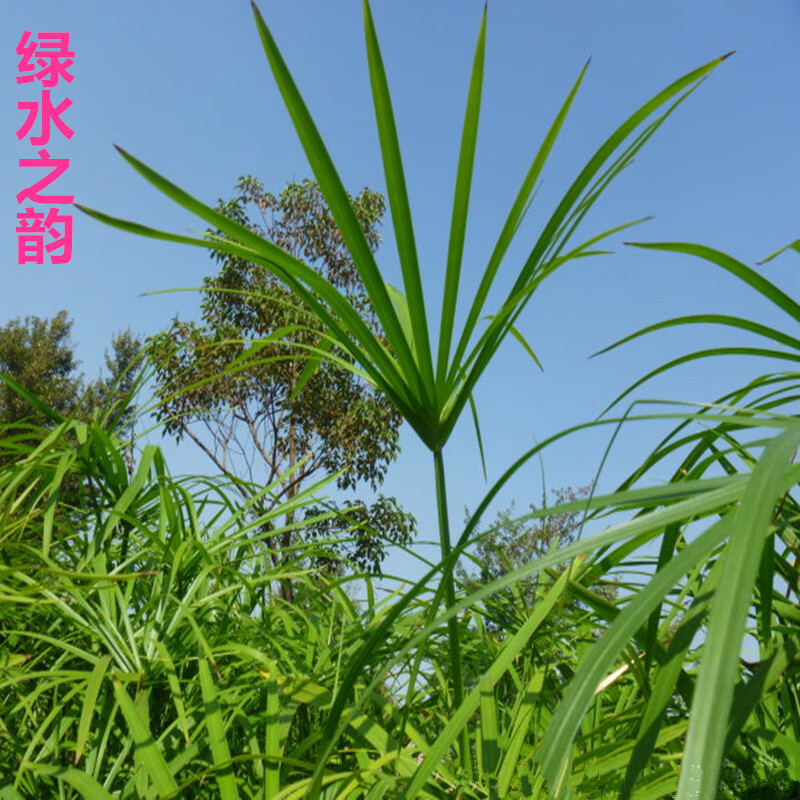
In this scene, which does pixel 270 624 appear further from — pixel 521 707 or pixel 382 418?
pixel 382 418

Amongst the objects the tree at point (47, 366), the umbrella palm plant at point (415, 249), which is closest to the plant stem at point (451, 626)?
the umbrella palm plant at point (415, 249)

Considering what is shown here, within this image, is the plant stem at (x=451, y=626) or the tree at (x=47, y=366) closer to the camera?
the plant stem at (x=451, y=626)

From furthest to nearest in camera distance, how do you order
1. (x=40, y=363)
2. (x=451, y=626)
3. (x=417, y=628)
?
(x=40, y=363)
(x=417, y=628)
(x=451, y=626)

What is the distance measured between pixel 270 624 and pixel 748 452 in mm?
713

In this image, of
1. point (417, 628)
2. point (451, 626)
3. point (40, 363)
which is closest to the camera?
point (451, 626)

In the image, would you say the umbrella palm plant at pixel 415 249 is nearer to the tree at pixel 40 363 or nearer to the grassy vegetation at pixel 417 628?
the grassy vegetation at pixel 417 628

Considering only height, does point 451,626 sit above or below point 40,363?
below

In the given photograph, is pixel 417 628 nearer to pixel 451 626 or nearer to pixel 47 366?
pixel 451 626

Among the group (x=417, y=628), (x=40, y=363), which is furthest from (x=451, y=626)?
(x=40, y=363)

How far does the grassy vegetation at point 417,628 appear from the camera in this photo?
461 mm

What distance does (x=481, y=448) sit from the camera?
1.12 m

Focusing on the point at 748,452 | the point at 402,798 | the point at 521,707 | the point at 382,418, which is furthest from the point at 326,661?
the point at 382,418

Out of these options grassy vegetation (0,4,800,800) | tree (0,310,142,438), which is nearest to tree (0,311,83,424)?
tree (0,310,142,438)

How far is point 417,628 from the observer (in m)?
1.08
